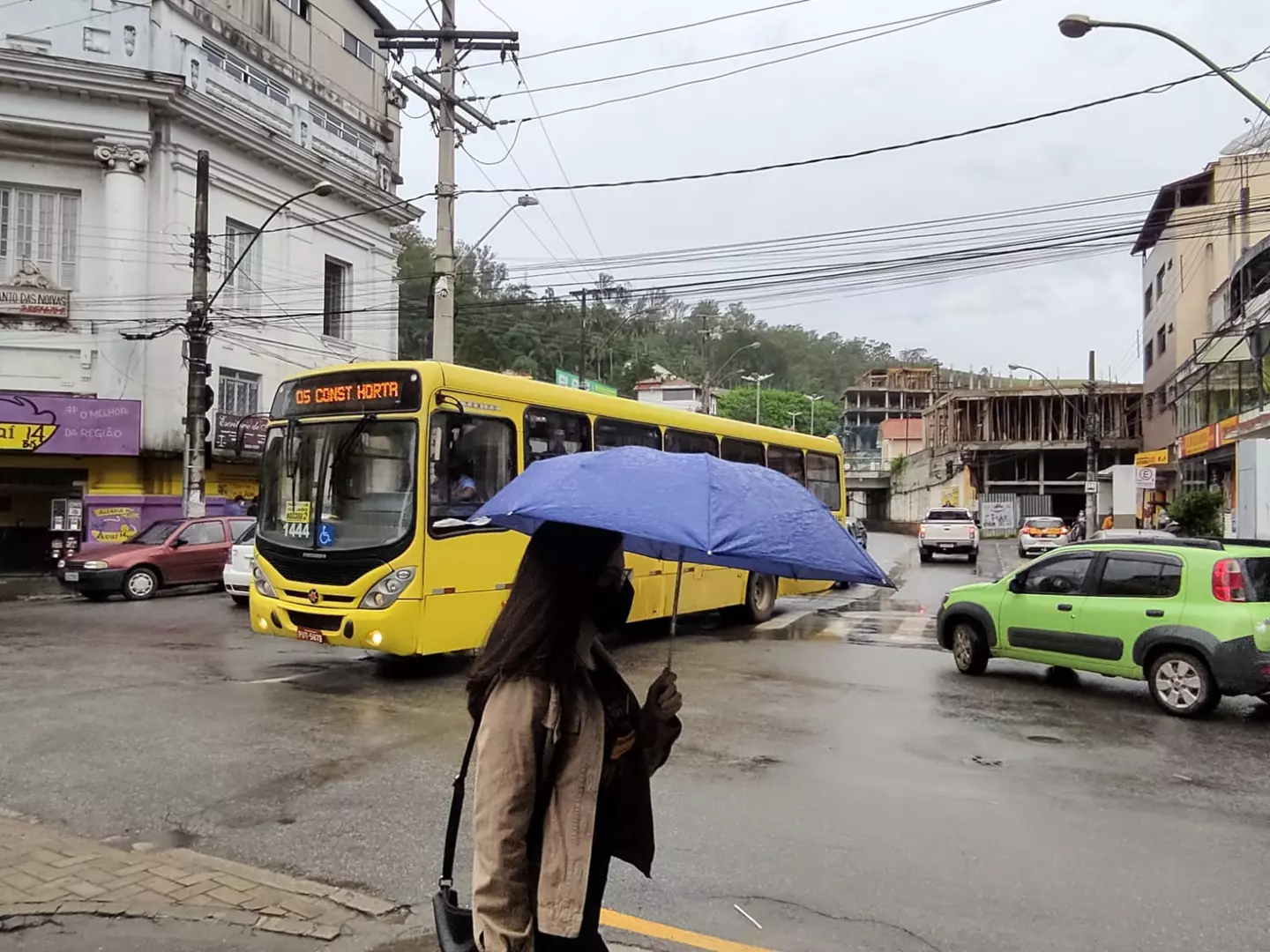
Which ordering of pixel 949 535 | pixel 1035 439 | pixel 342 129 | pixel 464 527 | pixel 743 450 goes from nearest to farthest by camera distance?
pixel 464 527 → pixel 743 450 → pixel 342 129 → pixel 949 535 → pixel 1035 439

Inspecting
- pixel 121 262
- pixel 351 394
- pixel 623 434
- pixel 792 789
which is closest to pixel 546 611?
pixel 792 789

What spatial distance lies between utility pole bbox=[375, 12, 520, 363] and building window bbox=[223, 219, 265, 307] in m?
9.01

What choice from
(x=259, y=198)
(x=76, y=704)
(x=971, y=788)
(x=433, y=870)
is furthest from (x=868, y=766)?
(x=259, y=198)

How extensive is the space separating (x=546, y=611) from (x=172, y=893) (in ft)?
10.6

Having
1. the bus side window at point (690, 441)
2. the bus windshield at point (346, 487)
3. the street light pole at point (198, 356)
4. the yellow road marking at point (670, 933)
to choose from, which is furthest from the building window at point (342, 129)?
the yellow road marking at point (670, 933)

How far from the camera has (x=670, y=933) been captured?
169 inches

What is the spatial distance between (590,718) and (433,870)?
3043mm

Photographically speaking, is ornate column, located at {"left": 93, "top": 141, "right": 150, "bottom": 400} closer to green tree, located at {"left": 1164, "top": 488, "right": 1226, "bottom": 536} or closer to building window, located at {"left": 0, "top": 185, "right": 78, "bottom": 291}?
building window, located at {"left": 0, "top": 185, "right": 78, "bottom": 291}

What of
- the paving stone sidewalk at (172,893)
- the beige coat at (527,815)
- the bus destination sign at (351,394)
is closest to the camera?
the beige coat at (527,815)

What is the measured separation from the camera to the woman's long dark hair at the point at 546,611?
239cm

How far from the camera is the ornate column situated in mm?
23969

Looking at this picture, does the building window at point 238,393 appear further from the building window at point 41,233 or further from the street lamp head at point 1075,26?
the street lamp head at point 1075,26

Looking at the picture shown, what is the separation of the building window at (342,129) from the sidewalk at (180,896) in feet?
96.8

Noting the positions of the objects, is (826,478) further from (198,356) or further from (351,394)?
(198,356)
